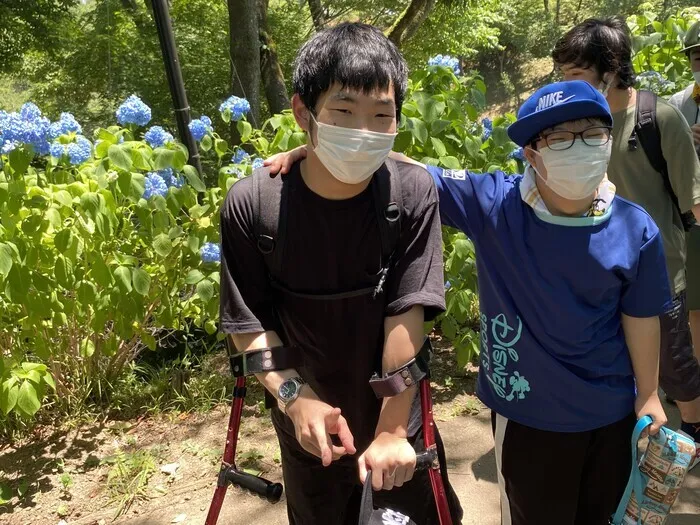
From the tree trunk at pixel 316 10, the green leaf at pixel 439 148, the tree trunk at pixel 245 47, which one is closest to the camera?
the green leaf at pixel 439 148

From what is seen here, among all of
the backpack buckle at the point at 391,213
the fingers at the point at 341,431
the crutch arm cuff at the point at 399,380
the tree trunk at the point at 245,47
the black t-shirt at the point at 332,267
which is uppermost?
the tree trunk at the point at 245,47

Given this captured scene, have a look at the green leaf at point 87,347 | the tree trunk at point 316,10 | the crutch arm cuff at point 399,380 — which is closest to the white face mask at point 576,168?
the crutch arm cuff at point 399,380

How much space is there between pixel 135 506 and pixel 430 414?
1.88 meters

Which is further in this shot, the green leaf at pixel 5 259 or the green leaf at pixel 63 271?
the green leaf at pixel 63 271

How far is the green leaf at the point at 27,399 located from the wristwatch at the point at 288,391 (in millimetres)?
1560

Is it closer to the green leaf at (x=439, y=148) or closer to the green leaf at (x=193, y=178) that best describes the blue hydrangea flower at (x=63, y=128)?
the green leaf at (x=193, y=178)

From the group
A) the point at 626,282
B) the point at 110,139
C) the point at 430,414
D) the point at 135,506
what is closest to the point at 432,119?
the point at 110,139

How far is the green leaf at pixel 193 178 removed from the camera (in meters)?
2.95

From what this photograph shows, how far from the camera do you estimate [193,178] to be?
299 cm

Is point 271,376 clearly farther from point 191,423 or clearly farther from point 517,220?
point 191,423

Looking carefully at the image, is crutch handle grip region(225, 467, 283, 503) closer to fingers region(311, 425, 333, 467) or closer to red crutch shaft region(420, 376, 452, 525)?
fingers region(311, 425, 333, 467)

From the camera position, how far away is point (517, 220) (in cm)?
178

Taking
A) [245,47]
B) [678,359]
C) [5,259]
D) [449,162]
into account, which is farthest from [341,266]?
[245,47]

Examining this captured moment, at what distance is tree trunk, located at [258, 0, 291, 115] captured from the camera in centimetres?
859
